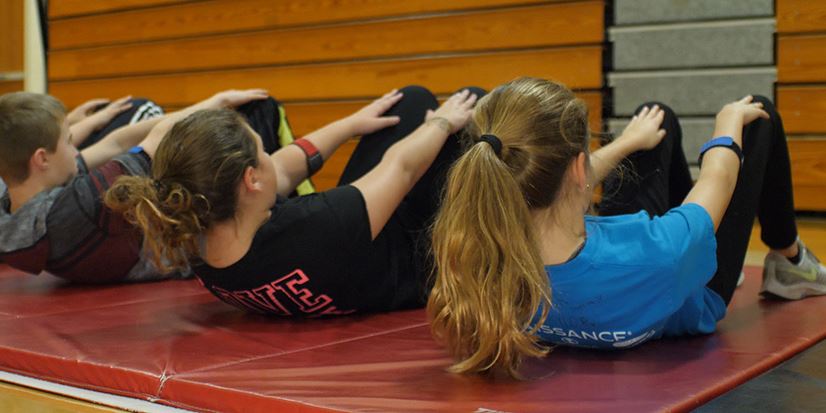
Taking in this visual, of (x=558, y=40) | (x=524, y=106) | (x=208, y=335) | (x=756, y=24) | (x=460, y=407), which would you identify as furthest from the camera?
(x=558, y=40)

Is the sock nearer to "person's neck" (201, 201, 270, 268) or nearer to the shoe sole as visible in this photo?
the shoe sole

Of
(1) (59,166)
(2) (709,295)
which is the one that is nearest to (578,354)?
(2) (709,295)

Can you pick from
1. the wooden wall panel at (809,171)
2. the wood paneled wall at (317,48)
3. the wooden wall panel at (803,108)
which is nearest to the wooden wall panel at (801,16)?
the wooden wall panel at (803,108)

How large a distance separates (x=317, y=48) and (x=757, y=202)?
377 centimetres

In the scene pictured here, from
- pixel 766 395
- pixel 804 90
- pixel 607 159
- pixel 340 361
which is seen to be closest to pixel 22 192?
pixel 340 361

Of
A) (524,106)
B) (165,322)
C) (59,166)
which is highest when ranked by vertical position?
(524,106)

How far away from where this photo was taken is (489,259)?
1.57 metres

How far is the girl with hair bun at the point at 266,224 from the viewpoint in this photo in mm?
2039

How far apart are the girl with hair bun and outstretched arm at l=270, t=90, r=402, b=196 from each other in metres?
0.45

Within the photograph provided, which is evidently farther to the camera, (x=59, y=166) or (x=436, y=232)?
(x=59, y=166)

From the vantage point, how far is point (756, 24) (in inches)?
163

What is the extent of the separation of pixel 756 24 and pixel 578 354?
2816mm

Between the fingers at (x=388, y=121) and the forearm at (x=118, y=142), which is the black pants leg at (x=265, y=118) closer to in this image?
the forearm at (x=118, y=142)

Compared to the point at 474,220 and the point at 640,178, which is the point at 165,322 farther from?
the point at 640,178
